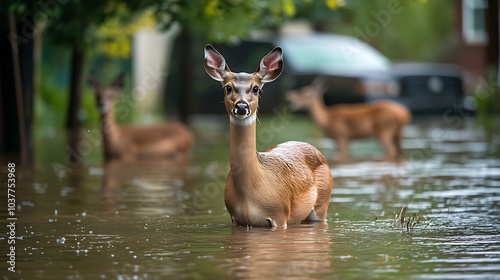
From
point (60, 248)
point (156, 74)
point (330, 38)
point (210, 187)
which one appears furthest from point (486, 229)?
point (156, 74)

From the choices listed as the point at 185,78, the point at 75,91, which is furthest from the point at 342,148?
the point at 185,78

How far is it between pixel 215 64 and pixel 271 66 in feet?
1.48

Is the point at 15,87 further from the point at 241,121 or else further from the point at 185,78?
the point at 185,78

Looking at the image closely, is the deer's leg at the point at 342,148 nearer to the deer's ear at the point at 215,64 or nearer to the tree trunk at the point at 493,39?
the deer's ear at the point at 215,64

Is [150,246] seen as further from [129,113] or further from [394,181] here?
[129,113]

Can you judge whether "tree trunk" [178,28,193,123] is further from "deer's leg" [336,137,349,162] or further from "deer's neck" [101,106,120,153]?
"deer's neck" [101,106,120,153]

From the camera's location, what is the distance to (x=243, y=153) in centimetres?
1124

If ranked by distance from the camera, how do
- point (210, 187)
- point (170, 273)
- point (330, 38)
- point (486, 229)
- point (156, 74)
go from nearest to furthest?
point (170, 273) → point (486, 229) → point (210, 187) → point (330, 38) → point (156, 74)

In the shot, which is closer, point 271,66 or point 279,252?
point 279,252

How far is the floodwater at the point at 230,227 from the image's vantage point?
908 cm

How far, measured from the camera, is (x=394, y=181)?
1728 cm

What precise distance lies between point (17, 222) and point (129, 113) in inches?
941

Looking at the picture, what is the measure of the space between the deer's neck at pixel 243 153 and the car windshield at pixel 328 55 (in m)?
24.0

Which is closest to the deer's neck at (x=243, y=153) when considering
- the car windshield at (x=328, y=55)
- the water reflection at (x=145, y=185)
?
the water reflection at (x=145, y=185)
